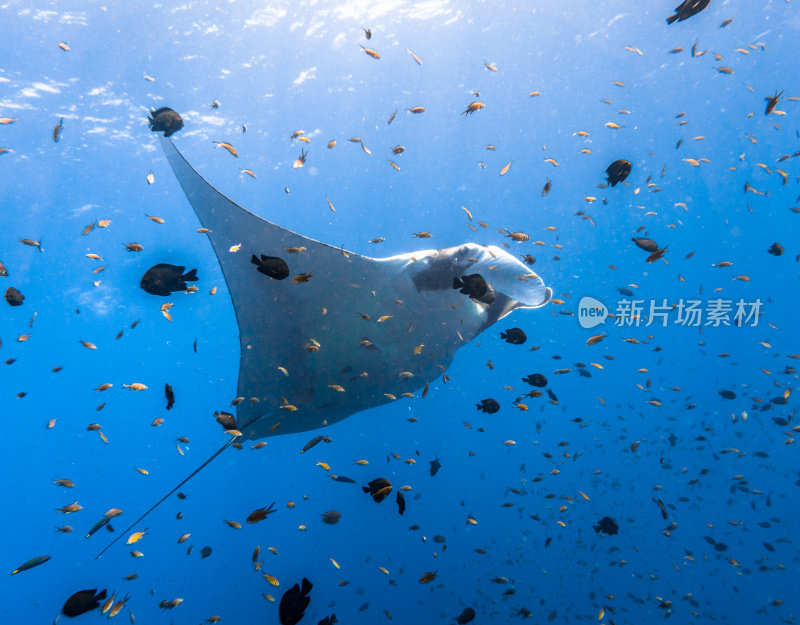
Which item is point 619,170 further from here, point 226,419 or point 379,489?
point 226,419

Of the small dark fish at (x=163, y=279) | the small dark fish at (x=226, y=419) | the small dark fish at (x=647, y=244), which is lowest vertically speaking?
the small dark fish at (x=226, y=419)

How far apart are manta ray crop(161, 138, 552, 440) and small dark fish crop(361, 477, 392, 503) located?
1230mm

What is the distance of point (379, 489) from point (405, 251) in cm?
2447

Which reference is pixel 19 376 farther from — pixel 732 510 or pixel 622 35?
pixel 732 510

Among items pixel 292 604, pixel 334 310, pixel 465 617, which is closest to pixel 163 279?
pixel 334 310

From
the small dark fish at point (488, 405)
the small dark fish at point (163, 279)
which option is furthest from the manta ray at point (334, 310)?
the small dark fish at point (488, 405)

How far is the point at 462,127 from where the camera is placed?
2245 centimetres

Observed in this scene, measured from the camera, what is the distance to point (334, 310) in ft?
16.2

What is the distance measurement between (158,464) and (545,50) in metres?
51.3

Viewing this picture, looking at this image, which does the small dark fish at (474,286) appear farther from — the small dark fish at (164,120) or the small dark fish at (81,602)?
the small dark fish at (81,602)

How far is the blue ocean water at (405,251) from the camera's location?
1351cm

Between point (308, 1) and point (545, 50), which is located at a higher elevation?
point (545, 50)

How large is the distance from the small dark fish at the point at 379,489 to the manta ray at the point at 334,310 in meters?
1.25

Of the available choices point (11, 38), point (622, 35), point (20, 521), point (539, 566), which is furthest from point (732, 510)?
point (20, 521)
